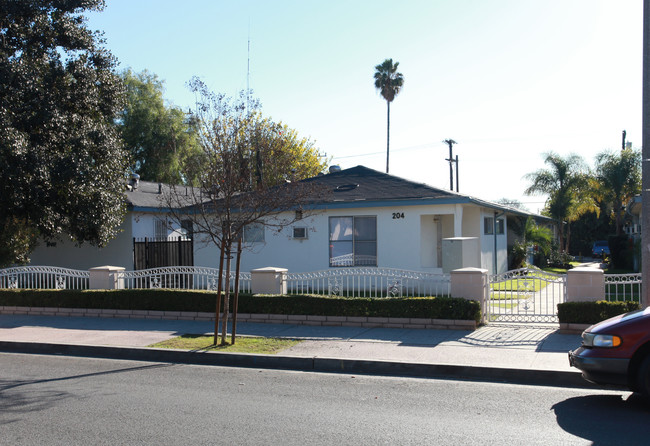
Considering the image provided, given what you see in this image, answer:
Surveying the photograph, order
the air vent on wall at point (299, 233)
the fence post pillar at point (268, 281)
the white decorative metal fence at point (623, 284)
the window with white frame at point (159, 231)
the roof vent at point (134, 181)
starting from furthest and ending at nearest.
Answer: the roof vent at point (134, 181)
the window with white frame at point (159, 231)
the air vent on wall at point (299, 233)
the fence post pillar at point (268, 281)
the white decorative metal fence at point (623, 284)

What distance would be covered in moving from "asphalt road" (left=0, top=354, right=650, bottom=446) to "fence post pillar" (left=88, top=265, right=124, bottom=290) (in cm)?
597

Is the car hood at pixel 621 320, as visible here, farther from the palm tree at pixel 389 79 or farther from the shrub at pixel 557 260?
the palm tree at pixel 389 79

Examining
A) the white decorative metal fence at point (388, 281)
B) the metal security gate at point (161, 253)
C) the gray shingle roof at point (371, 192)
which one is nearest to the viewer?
the white decorative metal fence at point (388, 281)

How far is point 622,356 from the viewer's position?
600cm

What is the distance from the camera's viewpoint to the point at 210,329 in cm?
1155

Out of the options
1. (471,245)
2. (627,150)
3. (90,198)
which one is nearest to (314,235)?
(471,245)

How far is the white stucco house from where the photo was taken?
1623 cm

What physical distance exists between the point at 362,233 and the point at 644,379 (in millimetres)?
11689

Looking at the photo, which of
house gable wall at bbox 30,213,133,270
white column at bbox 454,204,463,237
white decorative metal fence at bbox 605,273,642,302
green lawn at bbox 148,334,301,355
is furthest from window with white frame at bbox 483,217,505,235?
house gable wall at bbox 30,213,133,270

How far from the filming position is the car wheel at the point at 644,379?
5.86 metres

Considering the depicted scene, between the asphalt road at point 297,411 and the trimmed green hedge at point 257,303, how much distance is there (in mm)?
3174

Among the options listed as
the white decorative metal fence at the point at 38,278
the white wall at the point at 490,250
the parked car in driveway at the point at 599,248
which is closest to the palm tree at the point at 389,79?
the parked car in driveway at the point at 599,248

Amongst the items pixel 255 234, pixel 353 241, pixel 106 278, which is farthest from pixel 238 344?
pixel 255 234

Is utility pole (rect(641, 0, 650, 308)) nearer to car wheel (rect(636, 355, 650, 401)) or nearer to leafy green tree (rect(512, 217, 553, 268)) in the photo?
car wheel (rect(636, 355, 650, 401))
